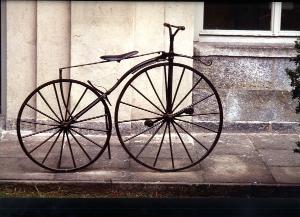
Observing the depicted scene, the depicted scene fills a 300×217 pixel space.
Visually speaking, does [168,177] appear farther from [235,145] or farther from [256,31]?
[256,31]

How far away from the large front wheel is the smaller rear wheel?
1.20 feet

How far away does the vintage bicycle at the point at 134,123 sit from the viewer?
6.64 metres

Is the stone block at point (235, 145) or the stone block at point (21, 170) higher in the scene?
the stone block at point (235, 145)

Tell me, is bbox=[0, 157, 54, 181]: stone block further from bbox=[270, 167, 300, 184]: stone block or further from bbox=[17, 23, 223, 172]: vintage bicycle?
bbox=[270, 167, 300, 184]: stone block

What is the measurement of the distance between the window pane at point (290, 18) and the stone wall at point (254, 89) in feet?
1.11

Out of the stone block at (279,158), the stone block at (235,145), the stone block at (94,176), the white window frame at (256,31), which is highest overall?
the white window frame at (256,31)

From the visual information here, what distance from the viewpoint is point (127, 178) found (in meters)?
6.35

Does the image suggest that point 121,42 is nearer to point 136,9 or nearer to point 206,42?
point 136,9

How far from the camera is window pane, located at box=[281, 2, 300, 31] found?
848cm

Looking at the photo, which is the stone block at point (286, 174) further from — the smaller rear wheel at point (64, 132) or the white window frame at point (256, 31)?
the white window frame at point (256, 31)

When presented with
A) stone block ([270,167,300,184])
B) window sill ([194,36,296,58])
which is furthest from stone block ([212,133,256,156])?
window sill ([194,36,296,58])

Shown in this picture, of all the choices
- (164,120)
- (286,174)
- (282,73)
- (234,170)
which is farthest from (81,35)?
(286,174)

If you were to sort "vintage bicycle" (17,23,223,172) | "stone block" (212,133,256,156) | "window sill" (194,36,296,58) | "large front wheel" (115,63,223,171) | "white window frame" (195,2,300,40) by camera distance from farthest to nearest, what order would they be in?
"white window frame" (195,2,300,40)
"window sill" (194,36,296,58)
"stone block" (212,133,256,156)
"large front wheel" (115,63,223,171)
"vintage bicycle" (17,23,223,172)

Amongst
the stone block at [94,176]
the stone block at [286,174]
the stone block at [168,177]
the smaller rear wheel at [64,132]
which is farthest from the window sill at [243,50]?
the stone block at [94,176]
